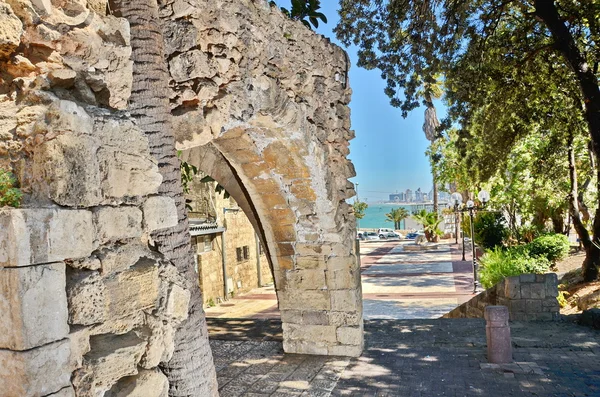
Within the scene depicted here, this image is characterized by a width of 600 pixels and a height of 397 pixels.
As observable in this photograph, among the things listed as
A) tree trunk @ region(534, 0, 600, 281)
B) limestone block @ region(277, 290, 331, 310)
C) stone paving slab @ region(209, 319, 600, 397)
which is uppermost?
tree trunk @ region(534, 0, 600, 281)

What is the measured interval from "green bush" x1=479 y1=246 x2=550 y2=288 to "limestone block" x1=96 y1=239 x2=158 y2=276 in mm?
8591

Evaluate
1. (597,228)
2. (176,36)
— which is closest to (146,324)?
(176,36)

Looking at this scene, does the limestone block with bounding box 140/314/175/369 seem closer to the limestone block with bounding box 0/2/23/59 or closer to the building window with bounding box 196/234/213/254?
the limestone block with bounding box 0/2/23/59

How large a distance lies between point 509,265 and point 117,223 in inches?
390

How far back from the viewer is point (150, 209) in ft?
7.82

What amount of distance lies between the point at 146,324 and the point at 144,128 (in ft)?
3.32

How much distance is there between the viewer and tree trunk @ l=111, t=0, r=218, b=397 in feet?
8.50

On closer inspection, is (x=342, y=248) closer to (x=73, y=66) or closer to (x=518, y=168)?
(x=73, y=66)

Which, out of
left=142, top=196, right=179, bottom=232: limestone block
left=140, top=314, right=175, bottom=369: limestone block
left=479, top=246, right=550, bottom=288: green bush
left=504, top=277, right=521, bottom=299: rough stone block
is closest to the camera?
left=140, top=314, right=175, bottom=369: limestone block

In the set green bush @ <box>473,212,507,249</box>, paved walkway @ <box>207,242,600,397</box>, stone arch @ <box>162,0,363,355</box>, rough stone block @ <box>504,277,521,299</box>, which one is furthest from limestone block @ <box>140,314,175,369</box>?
green bush @ <box>473,212,507,249</box>

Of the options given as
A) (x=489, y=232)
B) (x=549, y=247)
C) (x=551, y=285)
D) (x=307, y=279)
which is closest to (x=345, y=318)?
(x=307, y=279)

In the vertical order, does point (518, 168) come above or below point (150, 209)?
above

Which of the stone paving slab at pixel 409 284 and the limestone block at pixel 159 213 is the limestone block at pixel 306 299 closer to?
the limestone block at pixel 159 213

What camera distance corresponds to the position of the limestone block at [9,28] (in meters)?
1.97
